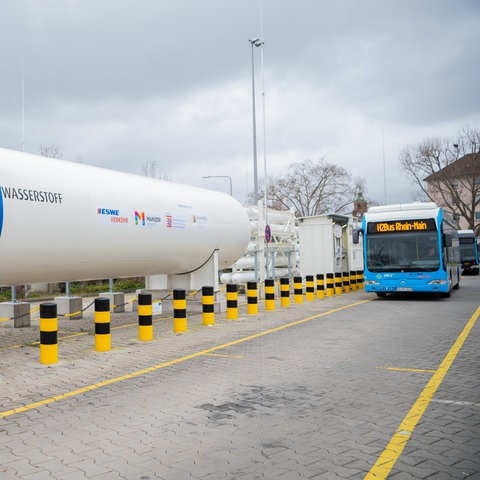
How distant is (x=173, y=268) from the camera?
42.2 ft

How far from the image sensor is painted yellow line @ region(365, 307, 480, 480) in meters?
3.93

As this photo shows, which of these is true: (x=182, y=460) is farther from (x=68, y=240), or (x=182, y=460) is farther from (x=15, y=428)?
(x=68, y=240)

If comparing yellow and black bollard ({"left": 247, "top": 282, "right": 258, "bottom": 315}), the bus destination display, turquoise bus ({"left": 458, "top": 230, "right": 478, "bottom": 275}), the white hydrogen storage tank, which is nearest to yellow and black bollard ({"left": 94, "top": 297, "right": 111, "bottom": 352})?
the white hydrogen storage tank

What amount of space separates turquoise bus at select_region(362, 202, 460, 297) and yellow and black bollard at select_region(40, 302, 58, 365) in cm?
1123

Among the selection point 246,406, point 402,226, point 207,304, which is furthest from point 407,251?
point 246,406

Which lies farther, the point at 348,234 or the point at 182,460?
the point at 348,234

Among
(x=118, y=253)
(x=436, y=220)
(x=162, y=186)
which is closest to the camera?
(x=118, y=253)

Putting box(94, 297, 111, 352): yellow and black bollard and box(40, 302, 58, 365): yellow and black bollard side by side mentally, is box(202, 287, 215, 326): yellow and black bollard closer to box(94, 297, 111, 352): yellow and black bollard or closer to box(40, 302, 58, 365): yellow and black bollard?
box(94, 297, 111, 352): yellow and black bollard

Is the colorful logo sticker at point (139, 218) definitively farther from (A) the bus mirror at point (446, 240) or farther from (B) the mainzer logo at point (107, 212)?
(A) the bus mirror at point (446, 240)

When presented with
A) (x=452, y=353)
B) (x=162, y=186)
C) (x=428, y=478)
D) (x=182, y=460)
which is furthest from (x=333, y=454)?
(x=162, y=186)

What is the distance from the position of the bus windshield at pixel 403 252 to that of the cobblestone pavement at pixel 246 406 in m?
6.10

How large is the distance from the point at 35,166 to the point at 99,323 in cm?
275

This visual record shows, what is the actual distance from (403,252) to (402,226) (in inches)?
32.8

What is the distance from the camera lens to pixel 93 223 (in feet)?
31.1
